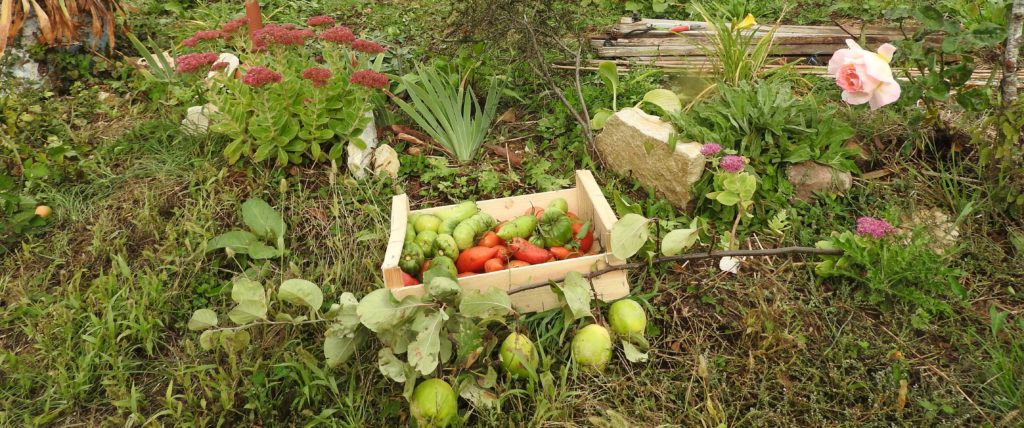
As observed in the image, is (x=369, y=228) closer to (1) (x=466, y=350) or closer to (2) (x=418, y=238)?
(2) (x=418, y=238)

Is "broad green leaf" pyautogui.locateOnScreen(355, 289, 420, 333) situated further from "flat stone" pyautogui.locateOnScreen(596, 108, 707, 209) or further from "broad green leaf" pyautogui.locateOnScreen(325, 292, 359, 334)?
"flat stone" pyautogui.locateOnScreen(596, 108, 707, 209)

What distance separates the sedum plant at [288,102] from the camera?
2.99 meters

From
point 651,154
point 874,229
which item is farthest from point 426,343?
point 874,229

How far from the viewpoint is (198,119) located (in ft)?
11.6

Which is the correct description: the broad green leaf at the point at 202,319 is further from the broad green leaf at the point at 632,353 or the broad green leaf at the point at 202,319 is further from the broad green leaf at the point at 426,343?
the broad green leaf at the point at 632,353

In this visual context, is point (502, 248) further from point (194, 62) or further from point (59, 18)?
point (59, 18)

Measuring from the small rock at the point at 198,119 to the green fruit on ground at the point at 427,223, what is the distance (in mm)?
1473

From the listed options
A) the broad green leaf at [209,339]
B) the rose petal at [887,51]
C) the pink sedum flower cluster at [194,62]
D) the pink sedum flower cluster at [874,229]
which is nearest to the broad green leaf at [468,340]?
the broad green leaf at [209,339]

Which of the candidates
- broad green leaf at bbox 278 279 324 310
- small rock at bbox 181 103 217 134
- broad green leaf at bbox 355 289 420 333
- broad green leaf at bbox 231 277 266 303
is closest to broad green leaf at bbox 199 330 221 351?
broad green leaf at bbox 231 277 266 303

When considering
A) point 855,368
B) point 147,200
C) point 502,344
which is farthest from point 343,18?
point 855,368

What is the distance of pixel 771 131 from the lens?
2.94 metres

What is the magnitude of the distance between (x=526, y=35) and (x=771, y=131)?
147 cm

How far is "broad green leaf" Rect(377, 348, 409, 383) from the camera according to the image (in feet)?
6.75

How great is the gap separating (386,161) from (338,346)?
130 cm
